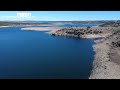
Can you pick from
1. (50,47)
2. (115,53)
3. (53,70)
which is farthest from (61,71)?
(50,47)

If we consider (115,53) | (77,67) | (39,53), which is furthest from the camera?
(39,53)

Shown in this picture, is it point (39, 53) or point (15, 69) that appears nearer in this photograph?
point (15, 69)
